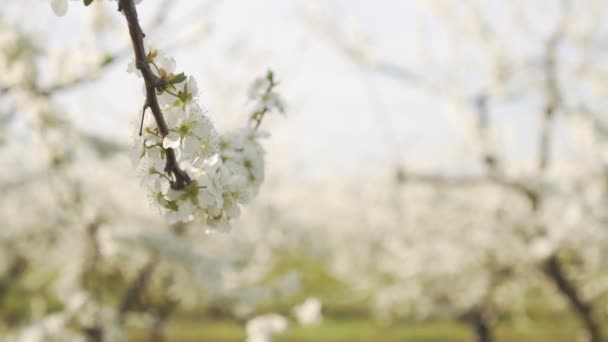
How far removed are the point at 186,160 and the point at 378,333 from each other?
1798 centimetres

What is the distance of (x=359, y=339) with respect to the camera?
1734 centimetres

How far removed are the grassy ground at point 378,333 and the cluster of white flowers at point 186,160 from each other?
53.6 feet

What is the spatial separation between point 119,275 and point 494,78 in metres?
5.60

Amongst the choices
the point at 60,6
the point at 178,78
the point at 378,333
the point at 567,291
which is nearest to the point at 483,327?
the point at 567,291

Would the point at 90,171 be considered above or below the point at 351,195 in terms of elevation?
below

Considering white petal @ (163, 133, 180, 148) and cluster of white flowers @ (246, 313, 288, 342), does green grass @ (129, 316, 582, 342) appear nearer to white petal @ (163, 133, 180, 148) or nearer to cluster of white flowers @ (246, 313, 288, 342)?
cluster of white flowers @ (246, 313, 288, 342)

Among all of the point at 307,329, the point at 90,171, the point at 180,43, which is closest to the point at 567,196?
the point at 180,43

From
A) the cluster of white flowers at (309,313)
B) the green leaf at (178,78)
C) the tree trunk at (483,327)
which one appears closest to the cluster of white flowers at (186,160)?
the green leaf at (178,78)

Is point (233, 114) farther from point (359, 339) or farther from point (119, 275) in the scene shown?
point (359, 339)

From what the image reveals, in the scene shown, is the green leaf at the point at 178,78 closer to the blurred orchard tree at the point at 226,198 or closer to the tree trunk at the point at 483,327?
the blurred orchard tree at the point at 226,198

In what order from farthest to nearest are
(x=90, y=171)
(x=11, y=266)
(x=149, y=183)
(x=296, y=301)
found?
1. (x=296, y=301)
2. (x=11, y=266)
3. (x=90, y=171)
4. (x=149, y=183)

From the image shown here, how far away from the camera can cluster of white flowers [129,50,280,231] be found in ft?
2.79

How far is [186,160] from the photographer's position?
0.93 m

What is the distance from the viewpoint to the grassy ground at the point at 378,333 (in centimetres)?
1705
